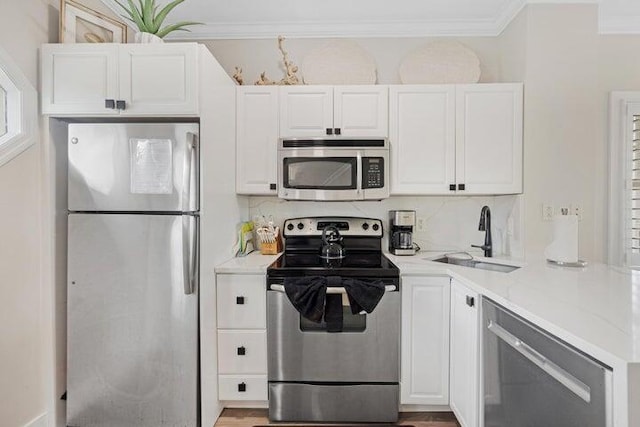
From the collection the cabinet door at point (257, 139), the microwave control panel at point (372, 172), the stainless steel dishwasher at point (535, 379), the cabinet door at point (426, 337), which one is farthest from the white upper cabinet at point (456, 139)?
the stainless steel dishwasher at point (535, 379)

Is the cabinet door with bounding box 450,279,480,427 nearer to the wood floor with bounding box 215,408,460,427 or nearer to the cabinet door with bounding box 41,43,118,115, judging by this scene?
the wood floor with bounding box 215,408,460,427

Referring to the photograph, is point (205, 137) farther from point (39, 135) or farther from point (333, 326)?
point (333, 326)

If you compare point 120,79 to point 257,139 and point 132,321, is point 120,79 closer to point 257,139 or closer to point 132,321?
point 257,139

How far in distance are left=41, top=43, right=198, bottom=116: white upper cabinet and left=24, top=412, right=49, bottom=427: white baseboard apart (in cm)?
166

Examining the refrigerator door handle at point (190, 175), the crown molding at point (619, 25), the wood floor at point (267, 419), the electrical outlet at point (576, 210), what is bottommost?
the wood floor at point (267, 419)

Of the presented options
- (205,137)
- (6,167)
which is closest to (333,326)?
(205,137)

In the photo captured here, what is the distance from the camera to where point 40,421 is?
75.4 inches

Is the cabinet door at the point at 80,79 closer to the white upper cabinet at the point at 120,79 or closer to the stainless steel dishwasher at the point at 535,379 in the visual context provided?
the white upper cabinet at the point at 120,79

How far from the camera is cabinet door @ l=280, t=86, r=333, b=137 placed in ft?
8.23

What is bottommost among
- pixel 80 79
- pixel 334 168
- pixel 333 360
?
Result: pixel 333 360

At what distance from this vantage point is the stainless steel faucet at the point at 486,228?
2.51m

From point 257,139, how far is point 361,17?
4.03 ft

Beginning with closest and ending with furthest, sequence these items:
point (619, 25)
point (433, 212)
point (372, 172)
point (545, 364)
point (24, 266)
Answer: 1. point (545, 364)
2. point (24, 266)
3. point (372, 172)
4. point (619, 25)
5. point (433, 212)

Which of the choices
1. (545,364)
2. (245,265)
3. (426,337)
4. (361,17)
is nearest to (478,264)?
(426,337)
